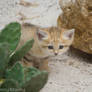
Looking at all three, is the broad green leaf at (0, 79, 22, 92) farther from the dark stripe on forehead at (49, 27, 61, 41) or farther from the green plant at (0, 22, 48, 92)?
the dark stripe on forehead at (49, 27, 61, 41)

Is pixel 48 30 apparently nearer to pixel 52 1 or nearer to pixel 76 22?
pixel 76 22

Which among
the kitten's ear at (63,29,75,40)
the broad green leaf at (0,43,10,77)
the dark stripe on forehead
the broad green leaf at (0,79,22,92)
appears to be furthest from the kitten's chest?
the broad green leaf at (0,79,22,92)

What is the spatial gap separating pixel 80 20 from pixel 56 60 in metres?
0.77

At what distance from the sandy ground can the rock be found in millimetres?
273

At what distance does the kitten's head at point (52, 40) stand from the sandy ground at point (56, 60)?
1.24 ft

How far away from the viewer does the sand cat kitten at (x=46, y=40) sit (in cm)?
334

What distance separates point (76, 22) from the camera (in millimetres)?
3885

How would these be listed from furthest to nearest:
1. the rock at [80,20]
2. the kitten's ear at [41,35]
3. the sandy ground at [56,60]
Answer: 1. the rock at [80,20]
2. the kitten's ear at [41,35]
3. the sandy ground at [56,60]

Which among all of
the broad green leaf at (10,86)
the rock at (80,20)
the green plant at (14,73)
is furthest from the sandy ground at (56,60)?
the broad green leaf at (10,86)

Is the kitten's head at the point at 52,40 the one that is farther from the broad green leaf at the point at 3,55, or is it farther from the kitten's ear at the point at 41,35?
the broad green leaf at the point at 3,55

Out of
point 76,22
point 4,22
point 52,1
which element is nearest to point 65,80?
point 76,22

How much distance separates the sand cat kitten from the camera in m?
3.34

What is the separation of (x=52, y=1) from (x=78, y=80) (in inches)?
124

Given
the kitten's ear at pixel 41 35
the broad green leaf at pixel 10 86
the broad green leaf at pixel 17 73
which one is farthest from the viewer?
the kitten's ear at pixel 41 35
